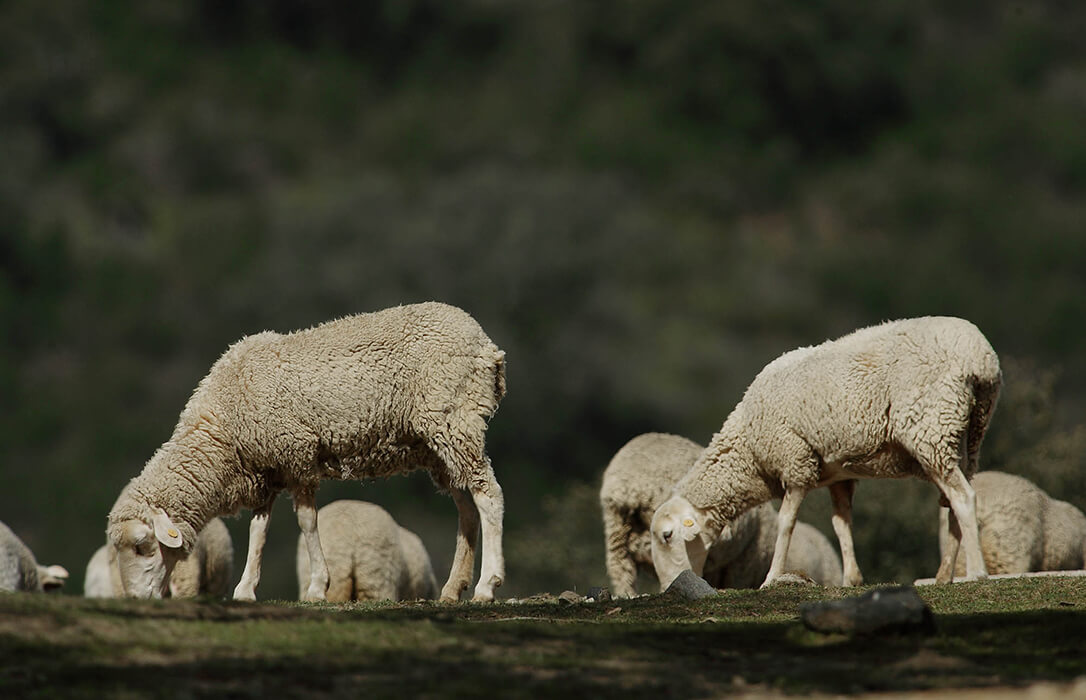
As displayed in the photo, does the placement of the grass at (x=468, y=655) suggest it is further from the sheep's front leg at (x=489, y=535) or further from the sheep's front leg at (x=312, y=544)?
the sheep's front leg at (x=312, y=544)

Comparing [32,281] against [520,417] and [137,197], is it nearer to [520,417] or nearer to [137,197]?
[137,197]

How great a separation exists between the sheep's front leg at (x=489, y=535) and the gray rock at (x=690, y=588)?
4.51 ft

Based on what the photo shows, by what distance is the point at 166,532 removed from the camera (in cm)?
1224

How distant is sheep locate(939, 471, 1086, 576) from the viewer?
17250mm

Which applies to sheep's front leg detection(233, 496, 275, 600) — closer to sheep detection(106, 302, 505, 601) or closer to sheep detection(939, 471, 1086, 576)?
sheep detection(106, 302, 505, 601)

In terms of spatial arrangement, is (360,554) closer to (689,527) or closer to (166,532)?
(689,527)

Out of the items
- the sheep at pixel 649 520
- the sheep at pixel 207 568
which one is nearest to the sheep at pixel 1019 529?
the sheep at pixel 649 520

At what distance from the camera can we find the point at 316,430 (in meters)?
12.5

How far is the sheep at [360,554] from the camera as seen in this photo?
Answer: 16.0 metres

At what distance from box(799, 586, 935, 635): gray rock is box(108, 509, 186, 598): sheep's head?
593cm

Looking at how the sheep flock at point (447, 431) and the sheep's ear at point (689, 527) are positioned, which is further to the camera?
the sheep's ear at point (689, 527)

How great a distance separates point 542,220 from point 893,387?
113 feet

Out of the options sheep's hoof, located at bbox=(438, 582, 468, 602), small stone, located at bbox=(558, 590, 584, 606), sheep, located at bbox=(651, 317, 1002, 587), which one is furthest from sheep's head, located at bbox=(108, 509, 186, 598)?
sheep, located at bbox=(651, 317, 1002, 587)

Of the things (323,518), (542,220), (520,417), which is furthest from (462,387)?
(542,220)
